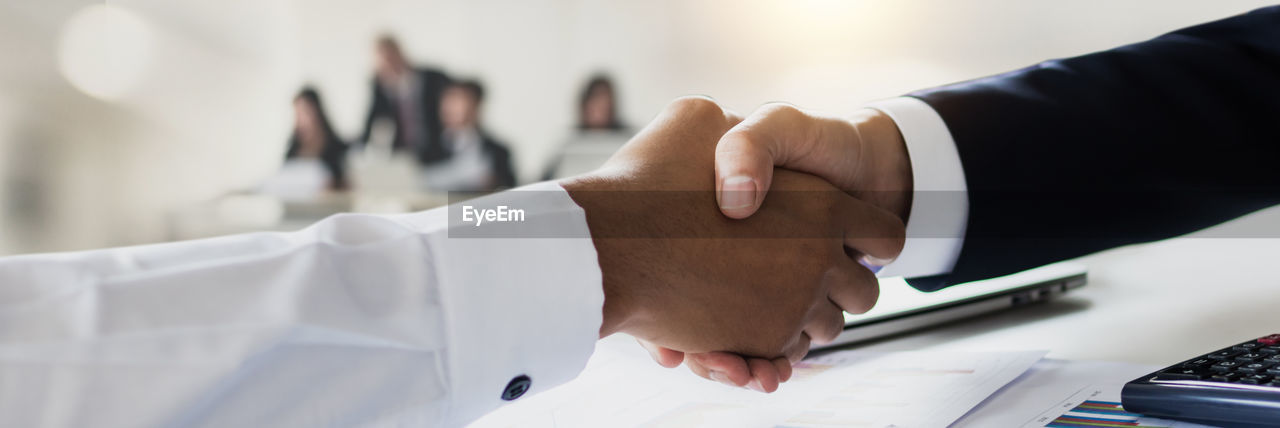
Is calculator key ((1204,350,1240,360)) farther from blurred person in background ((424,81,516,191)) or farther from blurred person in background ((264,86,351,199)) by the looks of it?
blurred person in background ((264,86,351,199))

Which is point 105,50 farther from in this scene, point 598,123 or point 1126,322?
point 1126,322

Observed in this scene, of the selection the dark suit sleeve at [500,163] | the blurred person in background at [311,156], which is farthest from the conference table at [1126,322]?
the blurred person in background at [311,156]

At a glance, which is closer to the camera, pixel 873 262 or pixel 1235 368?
pixel 1235 368

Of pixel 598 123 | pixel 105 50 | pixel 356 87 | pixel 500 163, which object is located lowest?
pixel 500 163

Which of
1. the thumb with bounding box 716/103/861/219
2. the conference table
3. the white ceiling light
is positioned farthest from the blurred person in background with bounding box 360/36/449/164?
the thumb with bounding box 716/103/861/219

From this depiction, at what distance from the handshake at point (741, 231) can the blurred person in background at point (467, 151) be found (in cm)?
418

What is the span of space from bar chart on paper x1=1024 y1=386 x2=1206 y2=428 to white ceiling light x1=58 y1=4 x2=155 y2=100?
16.7 feet

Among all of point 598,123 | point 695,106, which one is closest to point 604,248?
point 695,106

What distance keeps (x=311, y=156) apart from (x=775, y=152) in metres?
4.46

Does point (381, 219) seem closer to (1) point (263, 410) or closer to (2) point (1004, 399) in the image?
(1) point (263, 410)

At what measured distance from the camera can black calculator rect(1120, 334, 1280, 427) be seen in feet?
1.32

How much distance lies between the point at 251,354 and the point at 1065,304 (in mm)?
770

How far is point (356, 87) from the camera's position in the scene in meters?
5.98

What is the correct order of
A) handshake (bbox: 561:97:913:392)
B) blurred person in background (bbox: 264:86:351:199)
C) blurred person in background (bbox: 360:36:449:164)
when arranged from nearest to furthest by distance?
handshake (bbox: 561:97:913:392) → blurred person in background (bbox: 264:86:351:199) → blurred person in background (bbox: 360:36:449:164)
